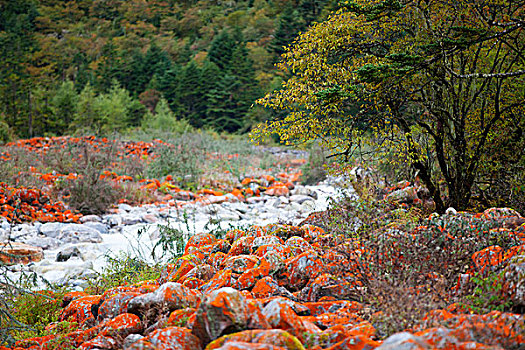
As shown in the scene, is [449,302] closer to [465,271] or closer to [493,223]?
[465,271]

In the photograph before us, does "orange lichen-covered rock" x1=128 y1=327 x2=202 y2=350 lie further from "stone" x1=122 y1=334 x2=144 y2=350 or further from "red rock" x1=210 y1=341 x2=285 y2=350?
"red rock" x1=210 y1=341 x2=285 y2=350

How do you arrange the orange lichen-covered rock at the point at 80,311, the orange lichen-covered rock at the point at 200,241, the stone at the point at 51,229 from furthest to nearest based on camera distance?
1. the stone at the point at 51,229
2. the orange lichen-covered rock at the point at 200,241
3. the orange lichen-covered rock at the point at 80,311

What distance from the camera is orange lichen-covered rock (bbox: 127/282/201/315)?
2289mm

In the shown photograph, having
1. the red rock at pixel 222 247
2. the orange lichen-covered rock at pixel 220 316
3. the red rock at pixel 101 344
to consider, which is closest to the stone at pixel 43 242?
the red rock at pixel 222 247

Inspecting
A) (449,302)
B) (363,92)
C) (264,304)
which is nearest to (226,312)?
(264,304)

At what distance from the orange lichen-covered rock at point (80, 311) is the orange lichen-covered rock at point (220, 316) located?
128cm

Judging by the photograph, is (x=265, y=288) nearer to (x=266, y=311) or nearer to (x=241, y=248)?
(x=266, y=311)

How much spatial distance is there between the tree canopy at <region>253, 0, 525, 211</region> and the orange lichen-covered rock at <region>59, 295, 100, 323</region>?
2.85 m

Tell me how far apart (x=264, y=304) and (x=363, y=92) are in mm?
2775

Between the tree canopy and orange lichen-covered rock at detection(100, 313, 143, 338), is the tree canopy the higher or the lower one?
the higher one

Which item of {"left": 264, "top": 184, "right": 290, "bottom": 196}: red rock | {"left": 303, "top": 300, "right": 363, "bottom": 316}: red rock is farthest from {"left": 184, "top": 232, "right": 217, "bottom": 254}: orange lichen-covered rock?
{"left": 264, "top": 184, "right": 290, "bottom": 196}: red rock

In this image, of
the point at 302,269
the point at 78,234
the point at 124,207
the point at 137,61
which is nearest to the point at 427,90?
the point at 302,269

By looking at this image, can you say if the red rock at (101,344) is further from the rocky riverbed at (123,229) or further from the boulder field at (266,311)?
the rocky riverbed at (123,229)

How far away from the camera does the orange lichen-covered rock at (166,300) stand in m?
2.29
